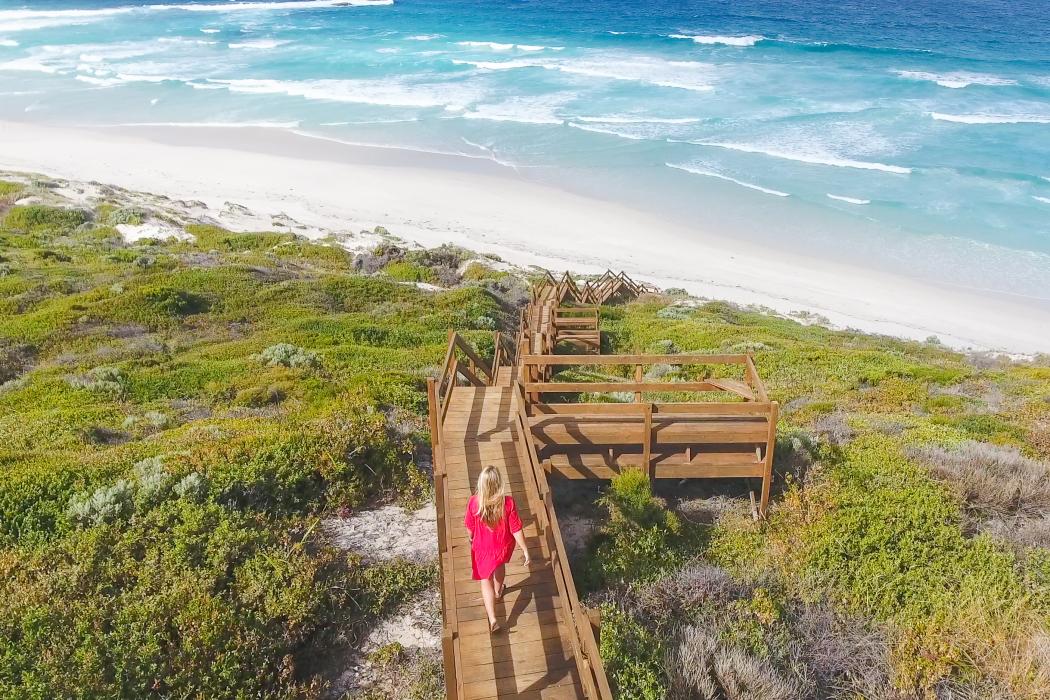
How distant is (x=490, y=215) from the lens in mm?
41406

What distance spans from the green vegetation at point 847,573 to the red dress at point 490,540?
1.52 metres

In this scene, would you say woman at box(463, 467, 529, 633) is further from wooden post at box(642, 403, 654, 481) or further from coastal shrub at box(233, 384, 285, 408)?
coastal shrub at box(233, 384, 285, 408)

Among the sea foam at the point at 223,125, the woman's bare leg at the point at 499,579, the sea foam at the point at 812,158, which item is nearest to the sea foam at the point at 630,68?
the sea foam at the point at 812,158

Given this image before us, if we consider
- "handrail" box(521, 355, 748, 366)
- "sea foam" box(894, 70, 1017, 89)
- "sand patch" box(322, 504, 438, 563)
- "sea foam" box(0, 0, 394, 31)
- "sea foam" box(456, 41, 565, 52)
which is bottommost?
"sand patch" box(322, 504, 438, 563)

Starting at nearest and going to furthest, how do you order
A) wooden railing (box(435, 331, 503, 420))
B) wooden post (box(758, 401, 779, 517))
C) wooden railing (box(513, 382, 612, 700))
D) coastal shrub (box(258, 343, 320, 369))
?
wooden railing (box(513, 382, 612, 700)) → wooden post (box(758, 401, 779, 517)) → wooden railing (box(435, 331, 503, 420)) → coastal shrub (box(258, 343, 320, 369))

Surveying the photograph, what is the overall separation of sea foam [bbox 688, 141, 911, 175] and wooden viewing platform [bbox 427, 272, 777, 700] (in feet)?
133

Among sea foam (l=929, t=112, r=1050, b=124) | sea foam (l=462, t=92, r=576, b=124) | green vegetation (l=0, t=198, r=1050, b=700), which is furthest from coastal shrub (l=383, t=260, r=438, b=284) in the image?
sea foam (l=929, t=112, r=1050, b=124)

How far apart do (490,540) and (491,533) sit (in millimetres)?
66

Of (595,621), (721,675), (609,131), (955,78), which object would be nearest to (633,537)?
(721,675)

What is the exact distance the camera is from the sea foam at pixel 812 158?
148ft

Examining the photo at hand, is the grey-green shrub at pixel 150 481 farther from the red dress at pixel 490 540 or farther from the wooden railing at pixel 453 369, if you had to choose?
the red dress at pixel 490 540

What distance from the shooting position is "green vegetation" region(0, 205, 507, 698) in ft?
21.9

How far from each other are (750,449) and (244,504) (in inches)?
279

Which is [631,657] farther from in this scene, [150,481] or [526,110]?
[526,110]
